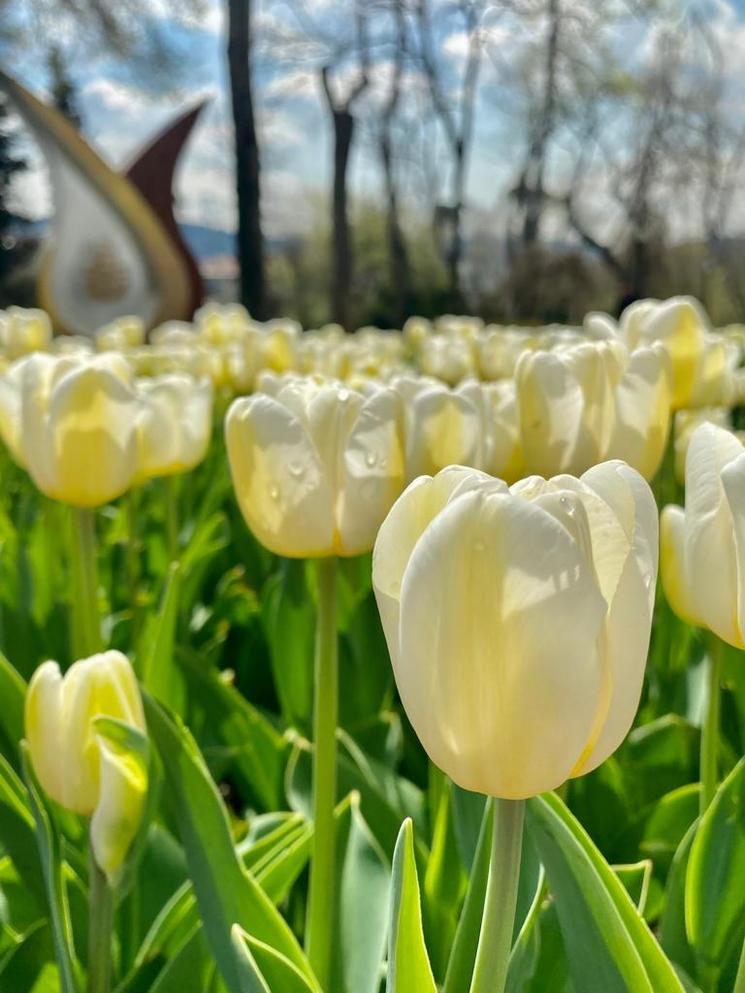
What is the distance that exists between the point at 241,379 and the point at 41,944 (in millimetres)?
1989

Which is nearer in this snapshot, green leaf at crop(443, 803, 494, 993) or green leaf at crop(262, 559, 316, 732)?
green leaf at crop(443, 803, 494, 993)

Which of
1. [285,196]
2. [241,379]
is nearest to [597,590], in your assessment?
[241,379]

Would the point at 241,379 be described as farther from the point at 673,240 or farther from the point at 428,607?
the point at 673,240

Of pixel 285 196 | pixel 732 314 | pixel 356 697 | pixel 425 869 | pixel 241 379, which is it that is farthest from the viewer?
pixel 285 196

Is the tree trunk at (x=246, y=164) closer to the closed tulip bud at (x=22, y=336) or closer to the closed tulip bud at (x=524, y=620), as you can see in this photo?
the closed tulip bud at (x=22, y=336)

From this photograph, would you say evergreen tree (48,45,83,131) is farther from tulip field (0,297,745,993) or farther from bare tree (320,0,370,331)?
tulip field (0,297,745,993)

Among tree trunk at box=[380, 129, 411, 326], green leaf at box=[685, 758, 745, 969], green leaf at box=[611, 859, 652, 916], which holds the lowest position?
tree trunk at box=[380, 129, 411, 326]

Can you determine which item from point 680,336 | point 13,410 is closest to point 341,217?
point 680,336

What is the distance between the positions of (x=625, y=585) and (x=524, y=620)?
A: 47 millimetres

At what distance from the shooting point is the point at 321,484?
81 centimetres

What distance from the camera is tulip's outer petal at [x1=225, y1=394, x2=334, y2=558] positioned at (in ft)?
→ 2.65

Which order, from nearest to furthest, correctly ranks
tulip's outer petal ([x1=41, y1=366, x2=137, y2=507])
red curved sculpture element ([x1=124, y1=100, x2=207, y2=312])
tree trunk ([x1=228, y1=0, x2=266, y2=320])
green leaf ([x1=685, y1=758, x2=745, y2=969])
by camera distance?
green leaf ([x1=685, y1=758, x2=745, y2=969]), tulip's outer petal ([x1=41, y1=366, x2=137, y2=507]), tree trunk ([x1=228, y1=0, x2=266, y2=320]), red curved sculpture element ([x1=124, y1=100, x2=207, y2=312])

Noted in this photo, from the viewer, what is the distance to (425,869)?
986 mm

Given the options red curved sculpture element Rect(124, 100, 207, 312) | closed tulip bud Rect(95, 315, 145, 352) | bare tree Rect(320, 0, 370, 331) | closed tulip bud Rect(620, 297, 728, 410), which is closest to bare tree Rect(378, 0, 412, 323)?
bare tree Rect(320, 0, 370, 331)
